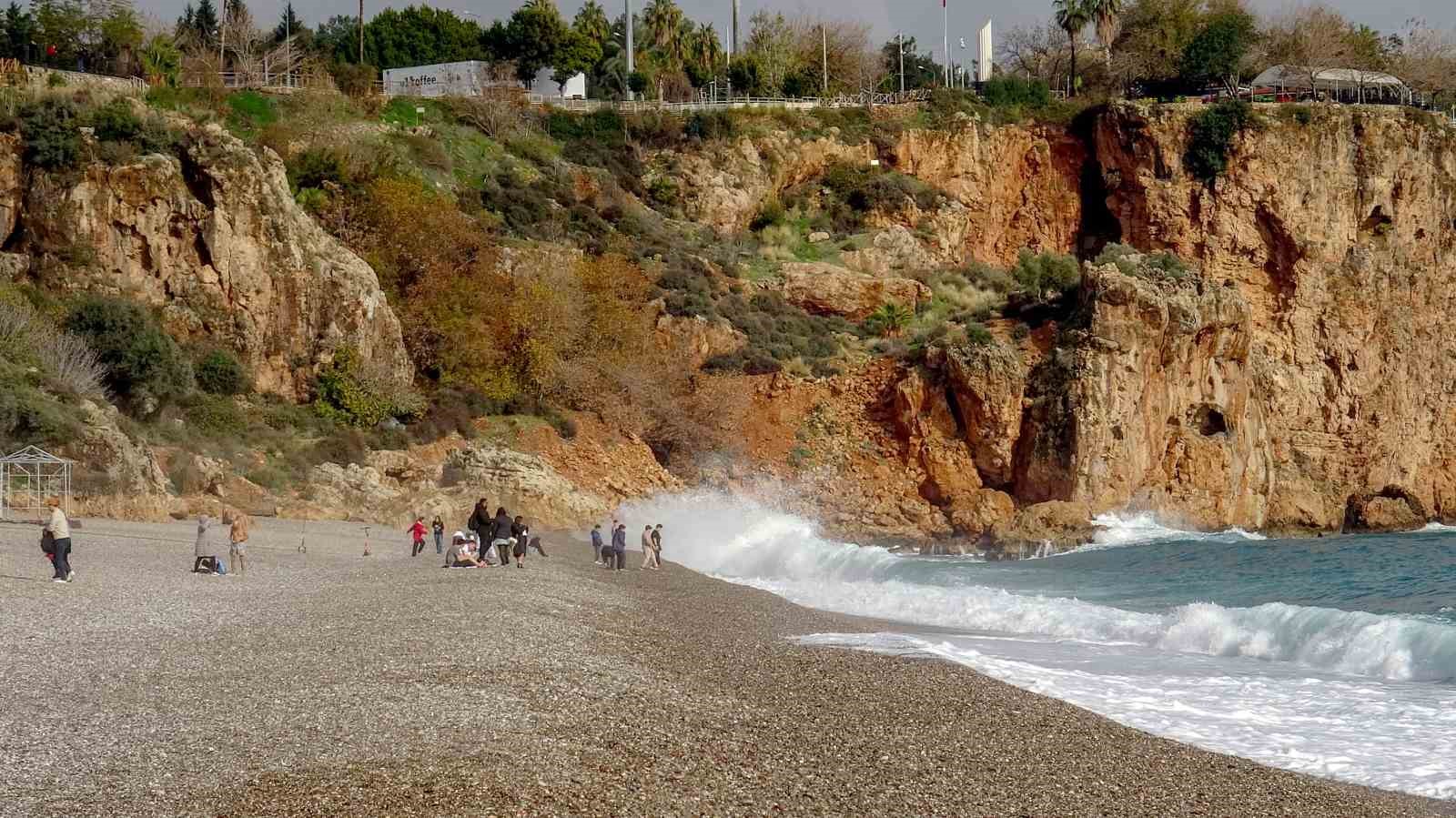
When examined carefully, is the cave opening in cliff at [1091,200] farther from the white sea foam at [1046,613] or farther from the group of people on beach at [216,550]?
the group of people on beach at [216,550]

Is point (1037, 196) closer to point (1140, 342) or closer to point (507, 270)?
point (1140, 342)

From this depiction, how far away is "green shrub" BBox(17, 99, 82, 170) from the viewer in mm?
36312

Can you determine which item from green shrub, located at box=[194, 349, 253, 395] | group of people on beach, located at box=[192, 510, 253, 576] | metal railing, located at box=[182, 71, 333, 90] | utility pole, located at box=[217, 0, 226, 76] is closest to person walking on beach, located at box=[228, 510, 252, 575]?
group of people on beach, located at box=[192, 510, 253, 576]

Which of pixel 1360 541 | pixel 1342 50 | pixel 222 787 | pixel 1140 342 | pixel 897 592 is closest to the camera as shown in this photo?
pixel 222 787

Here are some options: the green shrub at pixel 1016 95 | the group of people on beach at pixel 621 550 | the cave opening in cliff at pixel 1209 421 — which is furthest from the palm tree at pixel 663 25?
the group of people on beach at pixel 621 550

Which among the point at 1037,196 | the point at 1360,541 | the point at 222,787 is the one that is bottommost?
the point at 1360,541

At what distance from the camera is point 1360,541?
139ft

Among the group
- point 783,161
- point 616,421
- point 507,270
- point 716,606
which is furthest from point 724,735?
point 783,161

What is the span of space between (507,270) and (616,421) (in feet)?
21.4

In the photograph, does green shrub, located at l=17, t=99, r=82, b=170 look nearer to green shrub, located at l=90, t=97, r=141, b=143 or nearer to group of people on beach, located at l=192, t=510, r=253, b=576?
green shrub, located at l=90, t=97, r=141, b=143

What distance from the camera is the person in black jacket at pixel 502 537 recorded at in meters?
25.1

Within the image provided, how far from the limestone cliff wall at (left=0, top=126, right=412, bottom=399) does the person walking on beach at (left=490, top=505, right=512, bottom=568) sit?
14754 millimetres

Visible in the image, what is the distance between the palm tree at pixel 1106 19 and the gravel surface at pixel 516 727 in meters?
57.9

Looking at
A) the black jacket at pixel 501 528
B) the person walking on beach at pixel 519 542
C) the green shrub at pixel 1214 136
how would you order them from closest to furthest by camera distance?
the person walking on beach at pixel 519 542
the black jacket at pixel 501 528
the green shrub at pixel 1214 136
